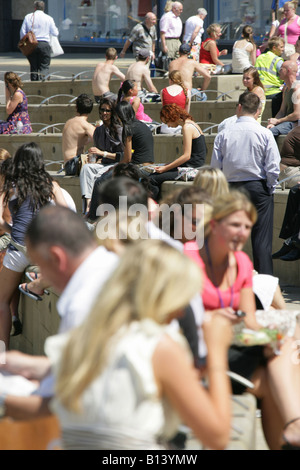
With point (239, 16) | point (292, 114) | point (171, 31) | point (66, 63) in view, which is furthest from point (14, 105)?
point (239, 16)

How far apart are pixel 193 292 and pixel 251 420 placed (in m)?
1.36

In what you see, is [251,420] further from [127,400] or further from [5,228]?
[5,228]

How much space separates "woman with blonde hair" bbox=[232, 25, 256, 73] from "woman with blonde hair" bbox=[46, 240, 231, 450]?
35.9ft

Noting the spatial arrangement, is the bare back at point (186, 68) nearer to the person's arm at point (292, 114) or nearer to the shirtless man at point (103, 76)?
the shirtless man at point (103, 76)

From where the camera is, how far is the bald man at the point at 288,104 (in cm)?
910

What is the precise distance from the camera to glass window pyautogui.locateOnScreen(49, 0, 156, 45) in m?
24.8

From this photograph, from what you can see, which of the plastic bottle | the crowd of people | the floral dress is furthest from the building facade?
the crowd of people

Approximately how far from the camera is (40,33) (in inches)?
592

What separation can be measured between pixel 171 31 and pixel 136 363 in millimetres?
13581

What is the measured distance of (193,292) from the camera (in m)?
2.50

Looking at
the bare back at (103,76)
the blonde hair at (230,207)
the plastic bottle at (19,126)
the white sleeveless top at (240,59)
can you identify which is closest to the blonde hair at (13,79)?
the plastic bottle at (19,126)

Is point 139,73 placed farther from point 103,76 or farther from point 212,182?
point 212,182

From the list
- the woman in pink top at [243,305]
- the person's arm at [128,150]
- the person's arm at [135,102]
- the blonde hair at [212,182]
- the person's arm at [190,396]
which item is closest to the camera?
the person's arm at [190,396]

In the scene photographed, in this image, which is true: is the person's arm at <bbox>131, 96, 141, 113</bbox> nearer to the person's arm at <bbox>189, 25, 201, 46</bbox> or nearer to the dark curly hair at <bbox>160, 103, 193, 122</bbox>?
the dark curly hair at <bbox>160, 103, 193, 122</bbox>
